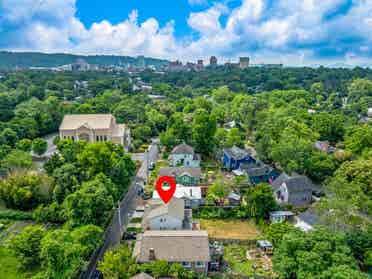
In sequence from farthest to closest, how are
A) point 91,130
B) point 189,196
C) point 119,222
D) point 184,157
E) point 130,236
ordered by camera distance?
point 91,130
point 184,157
point 189,196
point 119,222
point 130,236

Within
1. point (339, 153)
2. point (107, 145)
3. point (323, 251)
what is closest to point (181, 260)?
point (323, 251)

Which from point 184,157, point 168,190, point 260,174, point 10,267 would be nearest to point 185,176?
point 168,190

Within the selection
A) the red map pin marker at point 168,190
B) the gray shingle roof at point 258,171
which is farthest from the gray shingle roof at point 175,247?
the gray shingle roof at point 258,171

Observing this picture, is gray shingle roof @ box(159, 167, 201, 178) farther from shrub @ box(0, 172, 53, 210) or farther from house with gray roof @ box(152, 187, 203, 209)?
shrub @ box(0, 172, 53, 210)

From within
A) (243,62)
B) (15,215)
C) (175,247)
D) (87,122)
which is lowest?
(15,215)

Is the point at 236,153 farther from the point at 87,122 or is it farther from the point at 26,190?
the point at 87,122

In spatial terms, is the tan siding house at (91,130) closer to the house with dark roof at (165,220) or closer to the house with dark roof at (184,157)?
the house with dark roof at (184,157)

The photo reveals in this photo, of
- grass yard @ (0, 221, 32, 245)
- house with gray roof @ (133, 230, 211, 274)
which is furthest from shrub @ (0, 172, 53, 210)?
house with gray roof @ (133, 230, 211, 274)

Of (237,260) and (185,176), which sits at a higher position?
(185,176)
